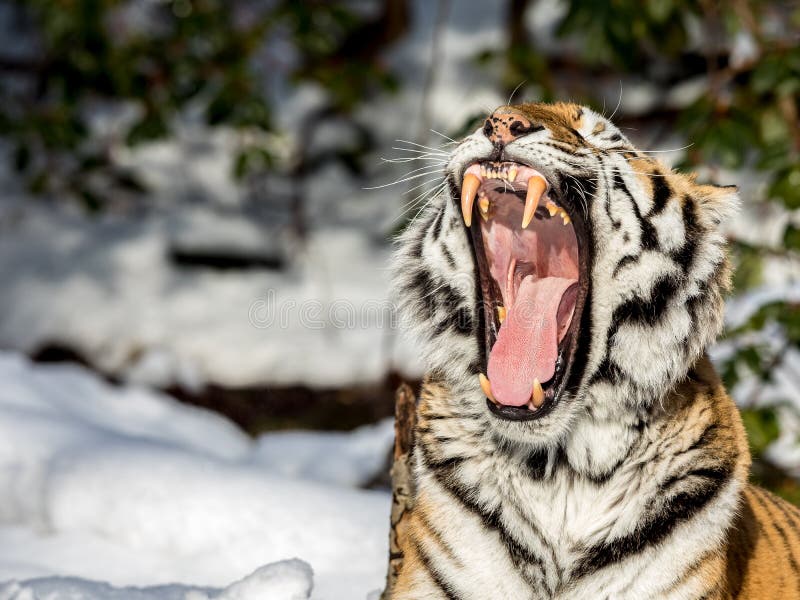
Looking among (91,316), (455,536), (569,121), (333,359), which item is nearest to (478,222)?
(569,121)

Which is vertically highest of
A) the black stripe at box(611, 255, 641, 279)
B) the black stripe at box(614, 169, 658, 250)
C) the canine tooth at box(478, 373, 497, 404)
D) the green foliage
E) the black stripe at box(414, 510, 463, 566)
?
the green foliage

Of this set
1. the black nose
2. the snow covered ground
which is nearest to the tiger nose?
the black nose

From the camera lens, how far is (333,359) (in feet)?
22.6

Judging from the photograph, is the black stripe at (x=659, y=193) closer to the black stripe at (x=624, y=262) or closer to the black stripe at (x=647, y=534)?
the black stripe at (x=624, y=262)

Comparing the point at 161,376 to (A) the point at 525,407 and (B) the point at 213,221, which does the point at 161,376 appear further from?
(A) the point at 525,407

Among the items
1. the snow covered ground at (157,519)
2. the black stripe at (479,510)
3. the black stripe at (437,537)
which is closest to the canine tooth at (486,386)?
the black stripe at (479,510)

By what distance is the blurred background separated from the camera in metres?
2.86

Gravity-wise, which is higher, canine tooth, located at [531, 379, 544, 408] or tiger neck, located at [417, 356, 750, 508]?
canine tooth, located at [531, 379, 544, 408]

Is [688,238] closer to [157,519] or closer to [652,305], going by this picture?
[652,305]

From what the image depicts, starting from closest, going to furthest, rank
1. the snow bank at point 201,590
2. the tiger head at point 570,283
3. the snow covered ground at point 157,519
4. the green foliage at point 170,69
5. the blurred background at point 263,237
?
the tiger head at point 570,283 < the snow bank at point 201,590 < the snow covered ground at point 157,519 < the blurred background at point 263,237 < the green foliage at point 170,69

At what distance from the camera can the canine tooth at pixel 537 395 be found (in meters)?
1.91

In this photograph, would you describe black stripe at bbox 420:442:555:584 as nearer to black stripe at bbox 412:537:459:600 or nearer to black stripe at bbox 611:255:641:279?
black stripe at bbox 412:537:459:600

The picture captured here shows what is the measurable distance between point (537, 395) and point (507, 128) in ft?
1.67

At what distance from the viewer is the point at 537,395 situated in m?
1.91
